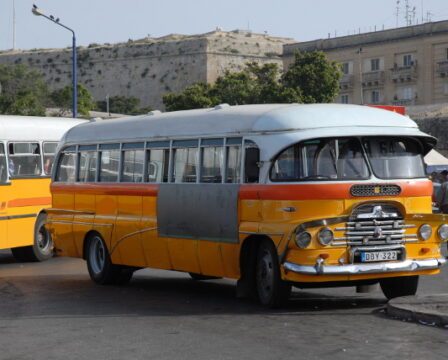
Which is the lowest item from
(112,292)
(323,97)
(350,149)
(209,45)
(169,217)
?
(112,292)

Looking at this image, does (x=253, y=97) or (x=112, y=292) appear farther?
(x=253, y=97)

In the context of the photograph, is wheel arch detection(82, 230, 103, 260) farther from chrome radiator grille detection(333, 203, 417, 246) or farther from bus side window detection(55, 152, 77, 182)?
chrome radiator grille detection(333, 203, 417, 246)

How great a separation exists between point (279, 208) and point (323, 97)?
6808 cm

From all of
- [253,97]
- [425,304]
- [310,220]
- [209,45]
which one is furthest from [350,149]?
[209,45]

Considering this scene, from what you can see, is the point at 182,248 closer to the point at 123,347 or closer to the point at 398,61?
the point at 123,347

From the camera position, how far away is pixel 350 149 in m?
12.1

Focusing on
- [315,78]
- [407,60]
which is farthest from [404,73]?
[315,78]

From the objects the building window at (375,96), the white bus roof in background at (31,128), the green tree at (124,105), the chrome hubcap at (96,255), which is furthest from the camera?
the green tree at (124,105)

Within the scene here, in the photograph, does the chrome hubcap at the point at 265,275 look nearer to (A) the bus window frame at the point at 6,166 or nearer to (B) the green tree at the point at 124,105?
(A) the bus window frame at the point at 6,166

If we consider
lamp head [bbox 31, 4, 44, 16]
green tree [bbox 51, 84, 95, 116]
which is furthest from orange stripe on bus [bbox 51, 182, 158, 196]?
green tree [bbox 51, 84, 95, 116]

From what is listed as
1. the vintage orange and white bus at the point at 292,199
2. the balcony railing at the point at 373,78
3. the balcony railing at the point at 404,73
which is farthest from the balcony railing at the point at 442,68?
the vintage orange and white bus at the point at 292,199

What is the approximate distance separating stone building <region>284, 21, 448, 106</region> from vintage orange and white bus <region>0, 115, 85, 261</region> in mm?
69541

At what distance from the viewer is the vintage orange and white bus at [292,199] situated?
11.7m

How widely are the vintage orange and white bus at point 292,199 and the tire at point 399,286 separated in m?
0.01
